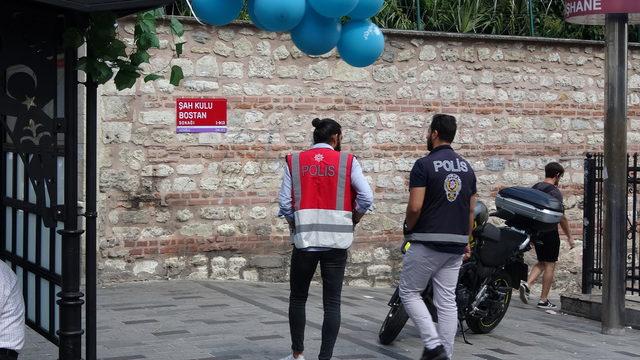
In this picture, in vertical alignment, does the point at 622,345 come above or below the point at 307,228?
below

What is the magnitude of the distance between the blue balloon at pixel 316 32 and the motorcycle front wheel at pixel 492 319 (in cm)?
338

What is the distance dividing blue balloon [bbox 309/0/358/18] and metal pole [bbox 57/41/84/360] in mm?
1795

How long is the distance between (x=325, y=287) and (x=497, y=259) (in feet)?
8.99

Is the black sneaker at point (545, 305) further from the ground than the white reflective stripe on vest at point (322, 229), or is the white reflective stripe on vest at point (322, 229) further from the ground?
the white reflective stripe on vest at point (322, 229)

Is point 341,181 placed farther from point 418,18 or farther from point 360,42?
point 418,18

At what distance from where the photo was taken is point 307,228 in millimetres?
7055

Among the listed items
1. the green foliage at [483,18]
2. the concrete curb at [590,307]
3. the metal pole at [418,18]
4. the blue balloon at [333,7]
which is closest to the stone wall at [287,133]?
the metal pole at [418,18]

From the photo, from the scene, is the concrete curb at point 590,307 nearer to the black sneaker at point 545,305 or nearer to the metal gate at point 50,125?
the black sneaker at point 545,305

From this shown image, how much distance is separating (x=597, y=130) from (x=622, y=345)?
17.2 ft

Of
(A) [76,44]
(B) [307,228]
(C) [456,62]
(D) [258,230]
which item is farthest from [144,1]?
(C) [456,62]

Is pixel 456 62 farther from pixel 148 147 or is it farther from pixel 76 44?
pixel 76 44

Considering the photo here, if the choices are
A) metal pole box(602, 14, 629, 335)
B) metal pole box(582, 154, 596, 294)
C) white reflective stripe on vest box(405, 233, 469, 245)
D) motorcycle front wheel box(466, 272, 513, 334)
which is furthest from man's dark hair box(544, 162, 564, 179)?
white reflective stripe on vest box(405, 233, 469, 245)

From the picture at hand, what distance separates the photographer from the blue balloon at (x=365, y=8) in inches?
264

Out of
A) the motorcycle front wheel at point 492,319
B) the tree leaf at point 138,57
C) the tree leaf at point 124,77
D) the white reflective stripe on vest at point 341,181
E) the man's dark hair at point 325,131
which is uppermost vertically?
the tree leaf at point 138,57
